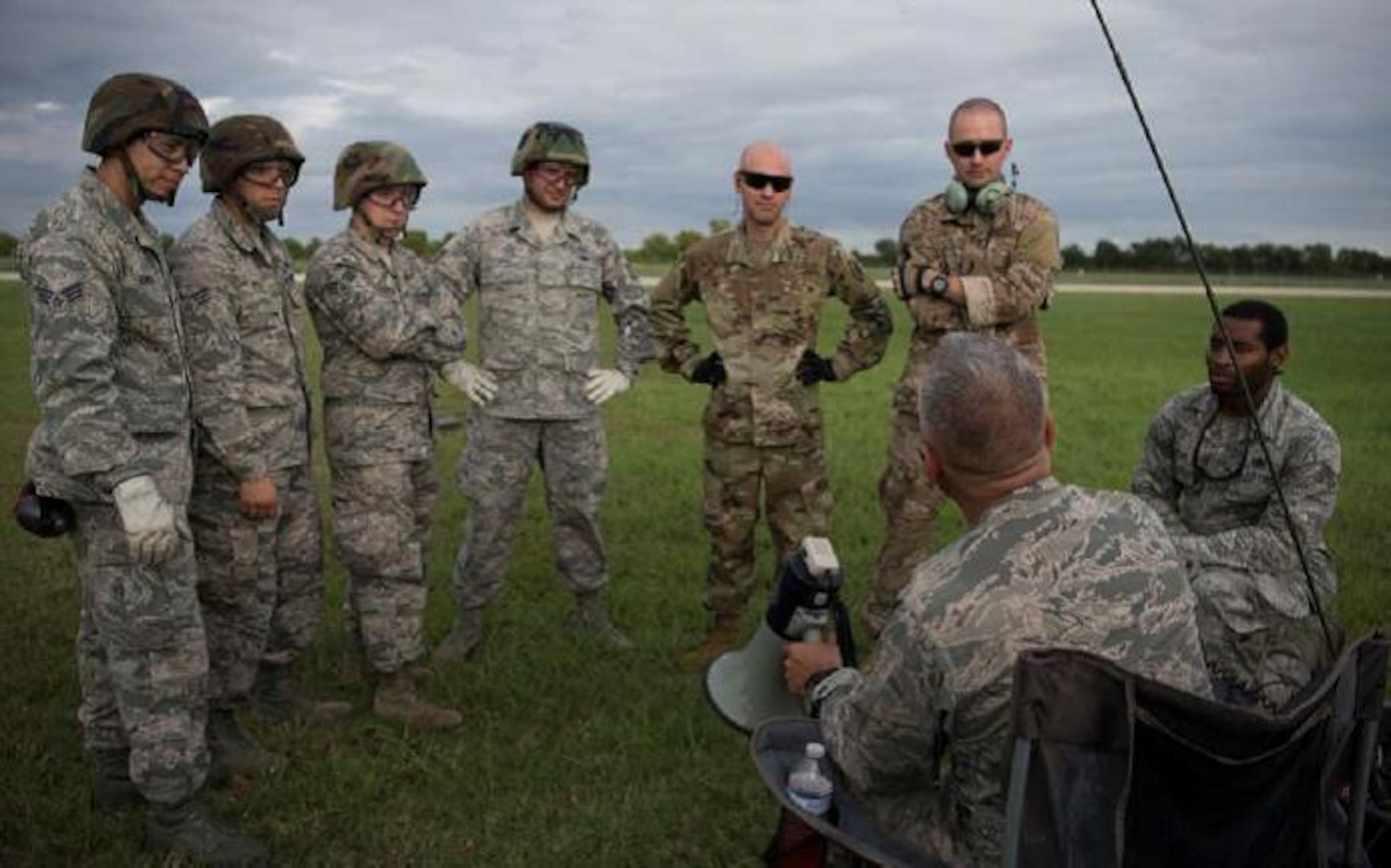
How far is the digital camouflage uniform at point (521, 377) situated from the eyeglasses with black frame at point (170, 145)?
1.92 metres

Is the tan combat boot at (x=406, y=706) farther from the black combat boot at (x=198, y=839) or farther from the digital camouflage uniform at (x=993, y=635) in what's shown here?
the digital camouflage uniform at (x=993, y=635)

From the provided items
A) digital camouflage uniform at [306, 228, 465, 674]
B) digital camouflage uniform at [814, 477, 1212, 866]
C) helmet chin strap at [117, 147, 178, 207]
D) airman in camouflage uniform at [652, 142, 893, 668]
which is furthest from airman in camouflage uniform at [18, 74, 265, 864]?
airman in camouflage uniform at [652, 142, 893, 668]

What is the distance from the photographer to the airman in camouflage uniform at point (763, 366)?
589 cm

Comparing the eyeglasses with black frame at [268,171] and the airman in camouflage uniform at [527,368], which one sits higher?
the eyeglasses with black frame at [268,171]

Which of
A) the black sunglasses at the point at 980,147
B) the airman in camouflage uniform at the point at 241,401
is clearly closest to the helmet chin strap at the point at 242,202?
the airman in camouflage uniform at the point at 241,401

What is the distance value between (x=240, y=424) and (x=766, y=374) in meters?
2.61

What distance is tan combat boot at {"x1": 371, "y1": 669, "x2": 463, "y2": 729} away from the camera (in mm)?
5039

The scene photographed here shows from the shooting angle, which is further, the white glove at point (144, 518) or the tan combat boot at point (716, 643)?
the tan combat boot at point (716, 643)

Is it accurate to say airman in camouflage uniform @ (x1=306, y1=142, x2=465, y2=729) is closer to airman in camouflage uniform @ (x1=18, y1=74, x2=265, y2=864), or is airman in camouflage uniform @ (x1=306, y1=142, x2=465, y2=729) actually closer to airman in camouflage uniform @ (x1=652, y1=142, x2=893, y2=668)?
airman in camouflage uniform @ (x1=18, y1=74, x2=265, y2=864)

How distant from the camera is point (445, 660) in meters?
5.75

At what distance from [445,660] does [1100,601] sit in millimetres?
4133

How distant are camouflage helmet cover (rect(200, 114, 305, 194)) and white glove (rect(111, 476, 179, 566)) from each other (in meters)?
1.47

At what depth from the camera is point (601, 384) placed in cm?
596

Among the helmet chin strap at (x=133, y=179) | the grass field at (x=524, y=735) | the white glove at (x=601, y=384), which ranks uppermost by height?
the helmet chin strap at (x=133, y=179)
